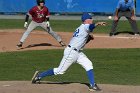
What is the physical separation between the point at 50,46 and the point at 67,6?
701 inches

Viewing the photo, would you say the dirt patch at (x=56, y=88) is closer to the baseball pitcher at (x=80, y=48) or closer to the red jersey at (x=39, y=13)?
the baseball pitcher at (x=80, y=48)

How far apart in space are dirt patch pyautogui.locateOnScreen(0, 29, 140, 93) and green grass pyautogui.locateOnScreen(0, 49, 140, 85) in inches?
49.2

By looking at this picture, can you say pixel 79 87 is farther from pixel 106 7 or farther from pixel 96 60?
pixel 106 7

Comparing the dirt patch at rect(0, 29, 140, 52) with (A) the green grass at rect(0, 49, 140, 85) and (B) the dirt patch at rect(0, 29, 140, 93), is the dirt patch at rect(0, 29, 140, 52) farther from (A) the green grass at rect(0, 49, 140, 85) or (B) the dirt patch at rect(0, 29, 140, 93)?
(A) the green grass at rect(0, 49, 140, 85)

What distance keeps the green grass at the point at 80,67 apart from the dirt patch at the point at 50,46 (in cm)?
125

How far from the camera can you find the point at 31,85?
1124 centimetres

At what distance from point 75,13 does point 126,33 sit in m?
14.7

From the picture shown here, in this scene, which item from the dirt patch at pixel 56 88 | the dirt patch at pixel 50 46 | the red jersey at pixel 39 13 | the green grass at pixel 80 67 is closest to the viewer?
the dirt patch at pixel 56 88

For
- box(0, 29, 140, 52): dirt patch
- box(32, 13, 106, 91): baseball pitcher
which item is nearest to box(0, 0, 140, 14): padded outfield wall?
box(0, 29, 140, 52): dirt patch

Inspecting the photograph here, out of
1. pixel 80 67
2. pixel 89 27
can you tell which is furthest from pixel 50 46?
pixel 89 27

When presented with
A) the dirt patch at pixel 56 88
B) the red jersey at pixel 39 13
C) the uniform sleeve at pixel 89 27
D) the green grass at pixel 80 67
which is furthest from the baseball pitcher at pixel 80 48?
the red jersey at pixel 39 13

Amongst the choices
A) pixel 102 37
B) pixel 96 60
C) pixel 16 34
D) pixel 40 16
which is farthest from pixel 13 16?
pixel 96 60

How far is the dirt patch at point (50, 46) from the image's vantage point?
10.7 metres

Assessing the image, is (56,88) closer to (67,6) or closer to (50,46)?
(50,46)
